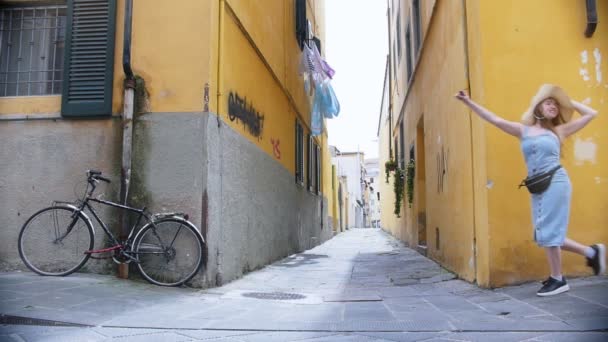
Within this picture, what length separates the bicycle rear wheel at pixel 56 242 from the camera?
508 cm

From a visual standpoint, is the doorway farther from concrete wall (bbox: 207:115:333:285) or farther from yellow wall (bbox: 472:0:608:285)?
yellow wall (bbox: 472:0:608:285)

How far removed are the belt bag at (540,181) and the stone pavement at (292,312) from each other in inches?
32.2

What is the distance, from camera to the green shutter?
5246mm

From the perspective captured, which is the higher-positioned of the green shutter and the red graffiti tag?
the green shutter

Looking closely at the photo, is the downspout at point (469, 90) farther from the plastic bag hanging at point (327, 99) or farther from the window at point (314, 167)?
the window at point (314, 167)

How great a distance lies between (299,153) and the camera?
1136cm

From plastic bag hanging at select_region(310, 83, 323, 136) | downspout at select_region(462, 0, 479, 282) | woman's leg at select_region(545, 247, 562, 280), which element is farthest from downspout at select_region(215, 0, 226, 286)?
plastic bag hanging at select_region(310, 83, 323, 136)

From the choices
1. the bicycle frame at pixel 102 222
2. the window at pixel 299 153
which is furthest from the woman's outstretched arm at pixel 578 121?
the window at pixel 299 153

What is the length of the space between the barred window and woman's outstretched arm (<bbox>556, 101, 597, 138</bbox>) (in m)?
4.96

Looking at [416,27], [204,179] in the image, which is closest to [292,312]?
[204,179]

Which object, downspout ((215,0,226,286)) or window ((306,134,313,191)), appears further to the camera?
window ((306,134,313,191))

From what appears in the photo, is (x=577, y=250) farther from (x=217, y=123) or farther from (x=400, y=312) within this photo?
(x=217, y=123)

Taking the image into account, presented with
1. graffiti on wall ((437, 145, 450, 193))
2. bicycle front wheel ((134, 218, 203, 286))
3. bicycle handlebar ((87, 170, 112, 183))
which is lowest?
bicycle front wheel ((134, 218, 203, 286))

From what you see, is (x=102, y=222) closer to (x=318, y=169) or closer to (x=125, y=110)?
(x=125, y=110)
